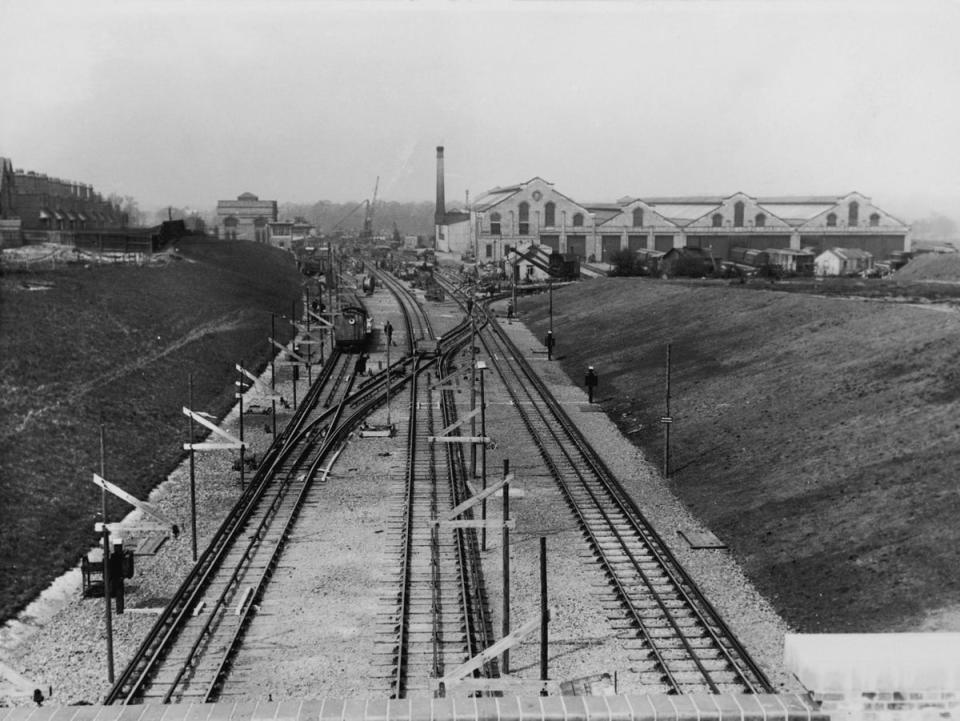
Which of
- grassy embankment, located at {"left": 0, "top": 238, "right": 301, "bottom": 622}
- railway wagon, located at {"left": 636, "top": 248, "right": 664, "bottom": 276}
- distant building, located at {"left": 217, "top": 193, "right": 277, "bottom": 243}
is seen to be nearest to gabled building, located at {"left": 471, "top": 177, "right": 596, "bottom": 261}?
railway wagon, located at {"left": 636, "top": 248, "right": 664, "bottom": 276}

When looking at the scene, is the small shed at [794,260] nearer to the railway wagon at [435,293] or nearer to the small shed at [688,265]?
the small shed at [688,265]

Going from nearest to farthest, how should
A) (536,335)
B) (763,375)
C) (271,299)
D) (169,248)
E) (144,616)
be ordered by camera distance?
(144,616) < (763,375) < (536,335) < (271,299) < (169,248)

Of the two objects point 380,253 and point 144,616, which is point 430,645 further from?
point 380,253

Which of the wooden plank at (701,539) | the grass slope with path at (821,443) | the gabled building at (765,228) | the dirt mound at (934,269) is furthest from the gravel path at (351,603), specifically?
the gabled building at (765,228)

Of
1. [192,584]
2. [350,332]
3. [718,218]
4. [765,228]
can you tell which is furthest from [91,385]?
[765,228]

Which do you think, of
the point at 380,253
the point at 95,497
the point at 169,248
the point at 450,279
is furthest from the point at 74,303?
the point at 380,253

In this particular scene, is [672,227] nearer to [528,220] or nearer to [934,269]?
[528,220]
